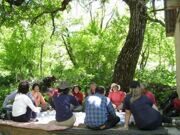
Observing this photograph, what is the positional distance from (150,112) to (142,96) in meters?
0.35

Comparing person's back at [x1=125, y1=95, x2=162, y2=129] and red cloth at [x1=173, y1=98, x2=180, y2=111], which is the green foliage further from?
person's back at [x1=125, y1=95, x2=162, y2=129]

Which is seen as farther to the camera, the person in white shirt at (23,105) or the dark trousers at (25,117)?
the dark trousers at (25,117)

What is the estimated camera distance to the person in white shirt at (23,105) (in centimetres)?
934

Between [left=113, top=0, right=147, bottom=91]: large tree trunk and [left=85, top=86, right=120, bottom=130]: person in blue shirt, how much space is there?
687 centimetres

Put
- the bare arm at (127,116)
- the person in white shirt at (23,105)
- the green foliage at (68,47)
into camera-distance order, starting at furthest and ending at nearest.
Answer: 1. the green foliage at (68,47)
2. the person in white shirt at (23,105)
3. the bare arm at (127,116)

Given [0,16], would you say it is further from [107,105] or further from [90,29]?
[90,29]

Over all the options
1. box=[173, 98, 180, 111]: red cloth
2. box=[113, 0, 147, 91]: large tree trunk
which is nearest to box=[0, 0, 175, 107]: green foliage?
box=[113, 0, 147, 91]: large tree trunk

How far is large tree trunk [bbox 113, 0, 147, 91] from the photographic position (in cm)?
1530

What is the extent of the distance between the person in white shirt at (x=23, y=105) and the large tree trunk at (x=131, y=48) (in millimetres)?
6573

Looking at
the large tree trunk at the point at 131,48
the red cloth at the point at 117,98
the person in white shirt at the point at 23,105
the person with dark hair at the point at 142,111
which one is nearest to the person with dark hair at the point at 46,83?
the large tree trunk at the point at 131,48

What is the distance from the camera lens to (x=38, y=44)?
32.0 m

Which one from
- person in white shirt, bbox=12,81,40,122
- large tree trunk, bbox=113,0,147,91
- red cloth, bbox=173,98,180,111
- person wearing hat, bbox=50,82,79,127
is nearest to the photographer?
person wearing hat, bbox=50,82,79,127

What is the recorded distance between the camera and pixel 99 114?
852cm

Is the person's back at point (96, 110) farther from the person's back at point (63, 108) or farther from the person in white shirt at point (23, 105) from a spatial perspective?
the person in white shirt at point (23, 105)
